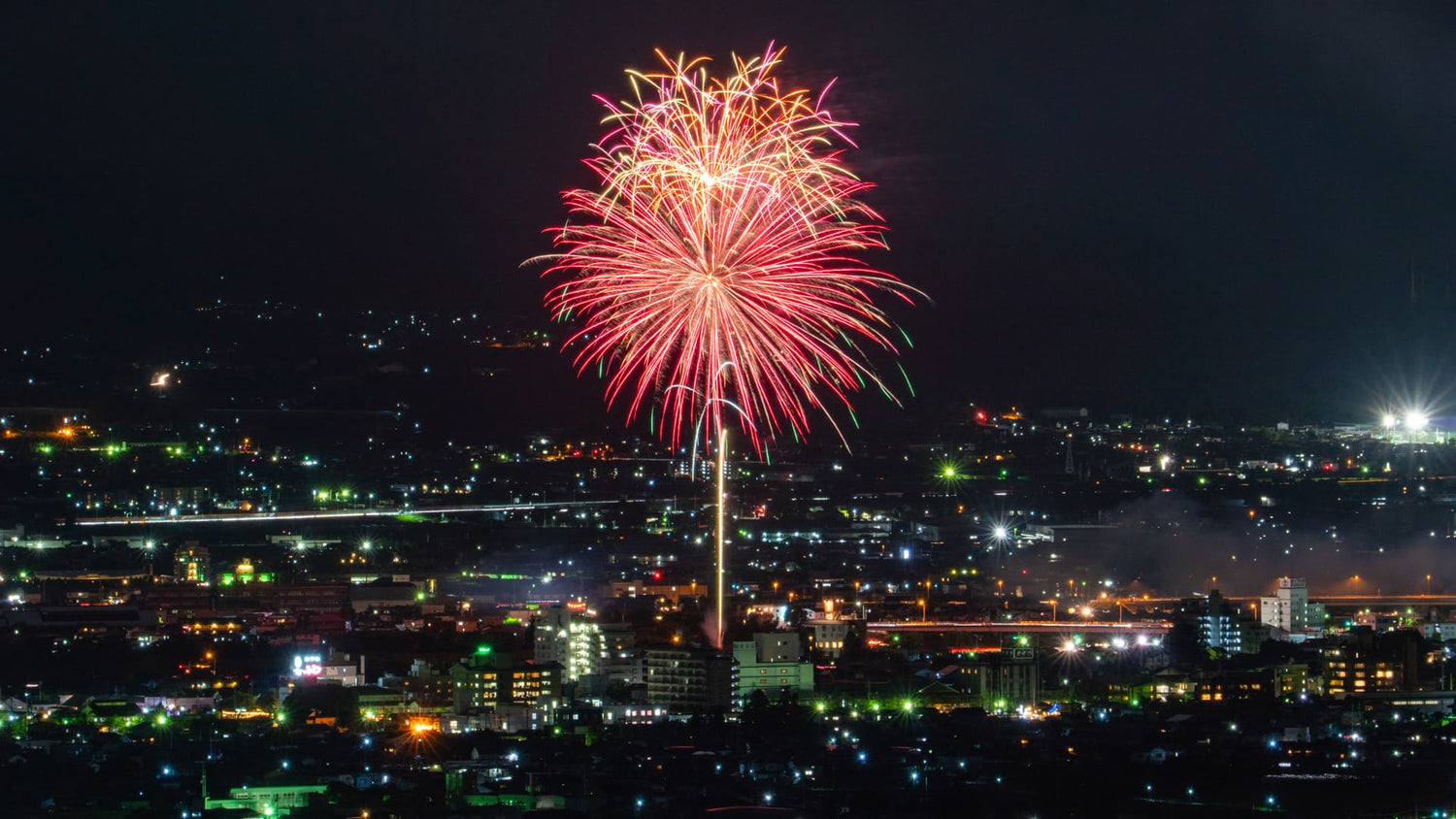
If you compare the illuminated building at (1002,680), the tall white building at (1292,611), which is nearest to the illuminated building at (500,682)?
the illuminated building at (1002,680)

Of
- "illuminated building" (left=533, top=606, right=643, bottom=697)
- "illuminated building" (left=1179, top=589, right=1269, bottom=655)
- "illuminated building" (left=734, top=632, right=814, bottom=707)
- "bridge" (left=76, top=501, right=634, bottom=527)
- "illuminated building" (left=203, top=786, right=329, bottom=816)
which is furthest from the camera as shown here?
"bridge" (left=76, top=501, right=634, bottom=527)

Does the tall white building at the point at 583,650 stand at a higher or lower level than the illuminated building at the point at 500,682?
higher

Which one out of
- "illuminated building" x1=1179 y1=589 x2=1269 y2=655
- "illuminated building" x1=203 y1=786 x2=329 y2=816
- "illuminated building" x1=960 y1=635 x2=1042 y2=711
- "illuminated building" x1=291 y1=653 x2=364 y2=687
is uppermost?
"illuminated building" x1=1179 y1=589 x2=1269 y2=655

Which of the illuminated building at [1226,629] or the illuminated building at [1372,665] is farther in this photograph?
the illuminated building at [1226,629]

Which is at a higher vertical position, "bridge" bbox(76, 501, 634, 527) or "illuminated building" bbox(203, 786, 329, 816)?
"bridge" bbox(76, 501, 634, 527)

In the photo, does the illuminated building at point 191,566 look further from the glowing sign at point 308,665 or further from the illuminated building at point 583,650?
the illuminated building at point 583,650

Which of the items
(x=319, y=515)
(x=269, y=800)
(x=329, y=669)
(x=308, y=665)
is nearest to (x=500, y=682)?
(x=329, y=669)

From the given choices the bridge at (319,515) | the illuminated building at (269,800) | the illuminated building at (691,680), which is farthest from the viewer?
the bridge at (319,515)

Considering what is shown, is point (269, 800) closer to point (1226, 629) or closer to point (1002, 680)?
point (1002, 680)

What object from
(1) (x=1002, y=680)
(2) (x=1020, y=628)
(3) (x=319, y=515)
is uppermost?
(3) (x=319, y=515)

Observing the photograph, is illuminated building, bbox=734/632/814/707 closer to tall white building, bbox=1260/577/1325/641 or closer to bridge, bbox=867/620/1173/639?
bridge, bbox=867/620/1173/639

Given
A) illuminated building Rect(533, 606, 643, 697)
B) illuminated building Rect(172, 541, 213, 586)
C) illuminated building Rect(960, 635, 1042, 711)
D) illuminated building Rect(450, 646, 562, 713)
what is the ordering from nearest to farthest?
illuminated building Rect(450, 646, 562, 713) → illuminated building Rect(960, 635, 1042, 711) → illuminated building Rect(533, 606, 643, 697) → illuminated building Rect(172, 541, 213, 586)

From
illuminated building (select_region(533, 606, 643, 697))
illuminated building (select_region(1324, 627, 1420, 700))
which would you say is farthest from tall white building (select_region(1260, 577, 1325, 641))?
illuminated building (select_region(533, 606, 643, 697))

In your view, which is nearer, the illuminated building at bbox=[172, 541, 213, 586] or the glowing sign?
the glowing sign
